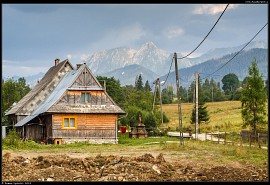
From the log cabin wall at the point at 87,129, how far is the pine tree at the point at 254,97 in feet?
36.4

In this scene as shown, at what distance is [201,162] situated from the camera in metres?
19.8

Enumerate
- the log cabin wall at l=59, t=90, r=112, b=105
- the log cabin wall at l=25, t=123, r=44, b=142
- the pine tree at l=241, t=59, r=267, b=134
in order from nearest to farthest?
1. the log cabin wall at l=59, t=90, r=112, b=105
2. the pine tree at l=241, t=59, r=267, b=134
3. the log cabin wall at l=25, t=123, r=44, b=142

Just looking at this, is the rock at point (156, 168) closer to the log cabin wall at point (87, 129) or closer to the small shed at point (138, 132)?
the log cabin wall at point (87, 129)

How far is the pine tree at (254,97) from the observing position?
40.3m

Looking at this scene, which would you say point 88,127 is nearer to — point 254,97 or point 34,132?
point 34,132

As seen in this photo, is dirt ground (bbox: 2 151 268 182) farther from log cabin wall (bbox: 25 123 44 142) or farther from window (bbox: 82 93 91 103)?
log cabin wall (bbox: 25 123 44 142)

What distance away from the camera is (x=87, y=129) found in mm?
38312

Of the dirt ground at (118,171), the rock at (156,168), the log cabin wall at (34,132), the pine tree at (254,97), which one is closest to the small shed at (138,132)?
the log cabin wall at (34,132)

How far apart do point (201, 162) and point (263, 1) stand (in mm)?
9116

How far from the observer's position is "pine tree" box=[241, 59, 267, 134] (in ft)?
132

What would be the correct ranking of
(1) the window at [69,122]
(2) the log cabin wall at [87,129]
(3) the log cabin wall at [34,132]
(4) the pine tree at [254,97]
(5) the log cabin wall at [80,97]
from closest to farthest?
(2) the log cabin wall at [87,129], (1) the window at [69,122], (5) the log cabin wall at [80,97], (4) the pine tree at [254,97], (3) the log cabin wall at [34,132]

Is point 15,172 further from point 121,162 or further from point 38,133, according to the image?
point 38,133

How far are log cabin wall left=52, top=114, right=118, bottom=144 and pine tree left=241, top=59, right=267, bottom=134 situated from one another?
11.1 m

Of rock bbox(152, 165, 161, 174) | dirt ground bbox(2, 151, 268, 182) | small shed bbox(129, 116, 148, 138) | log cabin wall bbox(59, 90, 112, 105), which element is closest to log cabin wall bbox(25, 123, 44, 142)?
log cabin wall bbox(59, 90, 112, 105)
